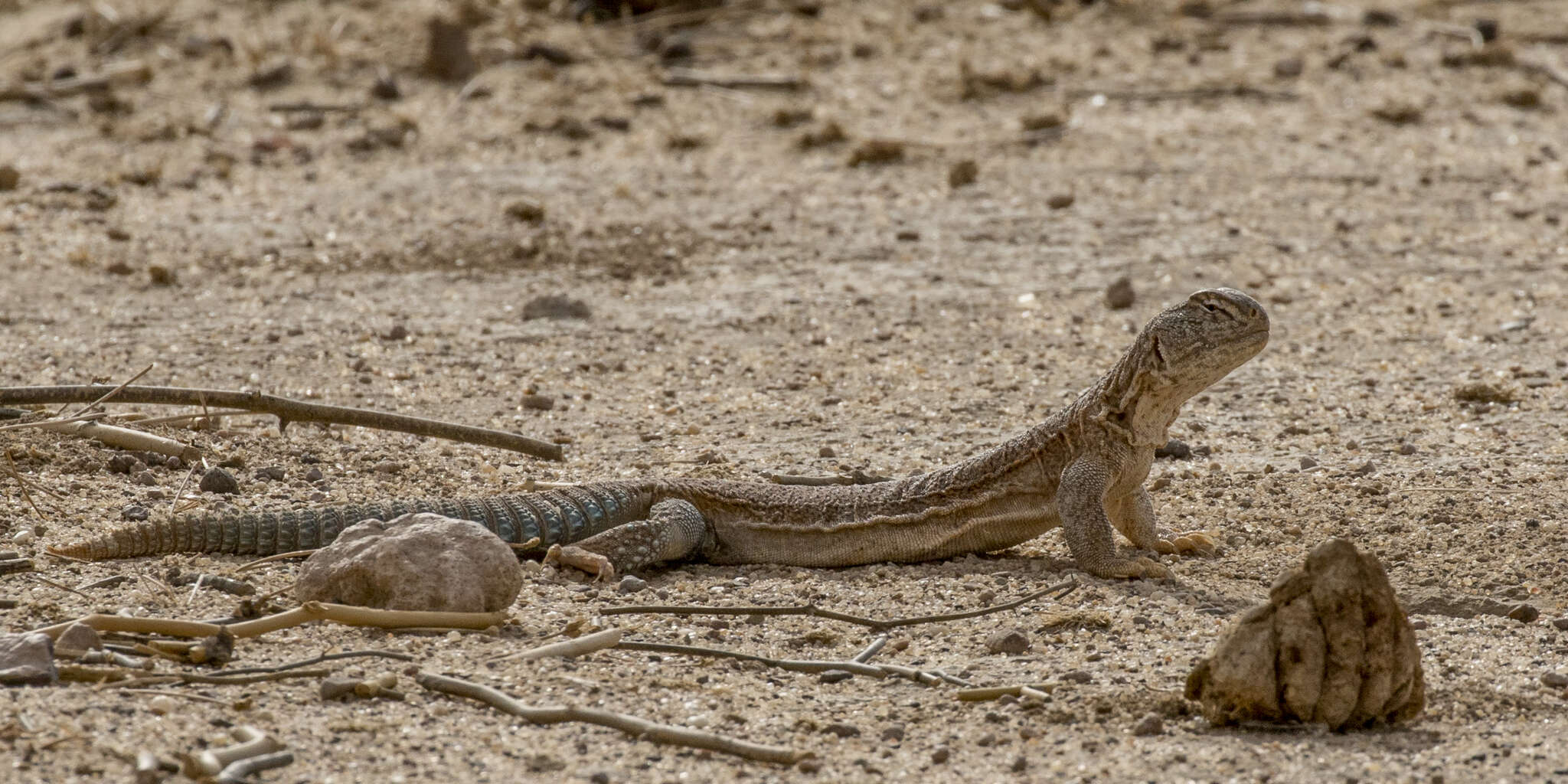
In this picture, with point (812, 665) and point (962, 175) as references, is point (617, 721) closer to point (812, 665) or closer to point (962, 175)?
point (812, 665)

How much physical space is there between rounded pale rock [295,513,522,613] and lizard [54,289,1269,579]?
73cm

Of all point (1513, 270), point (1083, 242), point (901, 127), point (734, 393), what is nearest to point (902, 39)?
point (901, 127)

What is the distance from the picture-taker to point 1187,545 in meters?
6.59

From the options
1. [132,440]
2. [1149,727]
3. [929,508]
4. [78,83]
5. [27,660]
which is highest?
[78,83]

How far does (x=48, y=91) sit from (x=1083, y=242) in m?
8.86

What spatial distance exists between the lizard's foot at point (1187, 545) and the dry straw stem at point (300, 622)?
8.01 feet

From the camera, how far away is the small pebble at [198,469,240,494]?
22.7 feet

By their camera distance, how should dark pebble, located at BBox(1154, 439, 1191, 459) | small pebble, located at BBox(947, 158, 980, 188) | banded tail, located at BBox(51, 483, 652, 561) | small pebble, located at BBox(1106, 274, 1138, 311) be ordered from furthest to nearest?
small pebble, located at BBox(947, 158, 980, 188)
small pebble, located at BBox(1106, 274, 1138, 311)
dark pebble, located at BBox(1154, 439, 1191, 459)
banded tail, located at BBox(51, 483, 652, 561)

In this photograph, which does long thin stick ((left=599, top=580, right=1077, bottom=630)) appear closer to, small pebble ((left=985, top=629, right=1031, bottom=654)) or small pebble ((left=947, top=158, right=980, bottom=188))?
small pebble ((left=985, top=629, right=1031, bottom=654))

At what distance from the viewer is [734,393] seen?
8.85 meters

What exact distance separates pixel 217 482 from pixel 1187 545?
11.5 feet

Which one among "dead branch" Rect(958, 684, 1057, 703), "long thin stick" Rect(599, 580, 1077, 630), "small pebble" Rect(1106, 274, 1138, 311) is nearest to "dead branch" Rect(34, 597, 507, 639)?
"long thin stick" Rect(599, 580, 1077, 630)

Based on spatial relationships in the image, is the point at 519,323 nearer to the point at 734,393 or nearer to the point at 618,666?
the point at 734,393

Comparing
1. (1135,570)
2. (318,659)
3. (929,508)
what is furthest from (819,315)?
(318,659)
